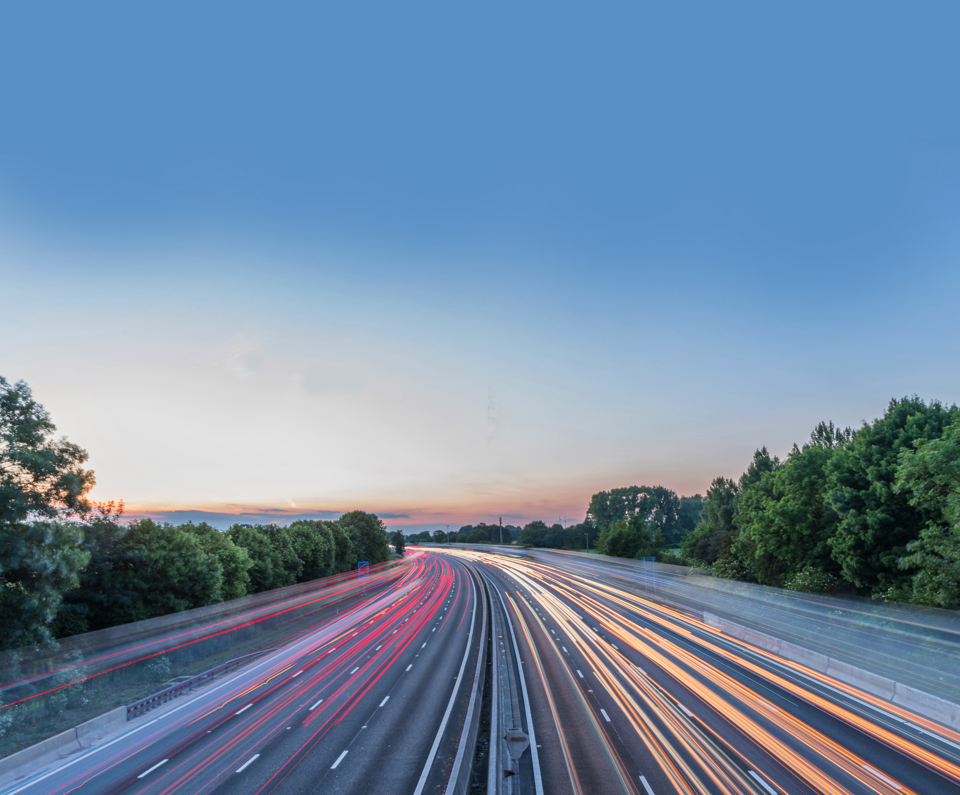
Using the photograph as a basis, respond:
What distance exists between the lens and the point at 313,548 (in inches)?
2724

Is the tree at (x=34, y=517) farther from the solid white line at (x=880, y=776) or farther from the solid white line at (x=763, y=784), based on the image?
the solid white line at (x=880, y=776)

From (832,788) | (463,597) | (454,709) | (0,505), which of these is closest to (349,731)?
(454,709)

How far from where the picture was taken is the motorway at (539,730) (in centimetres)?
1557

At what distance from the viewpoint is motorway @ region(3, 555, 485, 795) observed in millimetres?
16609

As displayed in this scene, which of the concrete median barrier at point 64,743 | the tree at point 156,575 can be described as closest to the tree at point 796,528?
the concrete median barrier at point 64,743

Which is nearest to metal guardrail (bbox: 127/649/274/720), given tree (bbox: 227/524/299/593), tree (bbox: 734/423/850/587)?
tree (bbox: 227/524/299/593)

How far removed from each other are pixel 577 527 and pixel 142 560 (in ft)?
512

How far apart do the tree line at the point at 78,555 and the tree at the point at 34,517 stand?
1.8 inches

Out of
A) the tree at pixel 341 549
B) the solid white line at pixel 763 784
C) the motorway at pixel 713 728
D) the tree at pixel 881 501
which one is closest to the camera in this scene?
the solid white line at pixel 763 784

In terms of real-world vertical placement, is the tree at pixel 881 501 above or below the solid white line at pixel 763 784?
above

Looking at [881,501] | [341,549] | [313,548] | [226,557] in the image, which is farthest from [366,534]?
[881,501]

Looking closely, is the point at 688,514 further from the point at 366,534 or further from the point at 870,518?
the point at 870,518

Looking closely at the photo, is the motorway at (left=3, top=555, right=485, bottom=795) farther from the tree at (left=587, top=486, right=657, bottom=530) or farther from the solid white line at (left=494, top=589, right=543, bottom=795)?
the tree at (left=587, top=486, right=657, bottom=530)

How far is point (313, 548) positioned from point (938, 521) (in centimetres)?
6441
